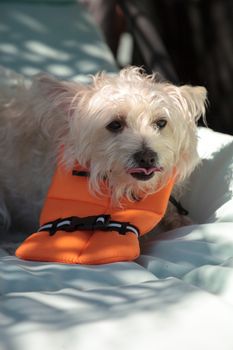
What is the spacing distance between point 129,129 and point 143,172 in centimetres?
14

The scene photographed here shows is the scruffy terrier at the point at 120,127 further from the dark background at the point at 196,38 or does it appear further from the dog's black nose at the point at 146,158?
the dark background at the point at 196,38

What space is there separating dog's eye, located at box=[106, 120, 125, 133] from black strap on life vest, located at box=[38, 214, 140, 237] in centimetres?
26

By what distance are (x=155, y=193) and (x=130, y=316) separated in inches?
28.0

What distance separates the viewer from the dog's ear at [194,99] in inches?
84.1

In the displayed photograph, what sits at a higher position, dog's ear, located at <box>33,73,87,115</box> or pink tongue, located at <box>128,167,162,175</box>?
dog's ear, located at <box>33,73,87,115</box>

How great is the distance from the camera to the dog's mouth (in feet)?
6.53

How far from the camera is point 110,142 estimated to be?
80.3 inches

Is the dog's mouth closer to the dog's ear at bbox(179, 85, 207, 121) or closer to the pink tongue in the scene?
the pink tongue

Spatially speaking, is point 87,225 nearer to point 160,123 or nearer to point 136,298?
point 160,123

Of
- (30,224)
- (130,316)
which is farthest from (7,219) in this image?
(130,316)

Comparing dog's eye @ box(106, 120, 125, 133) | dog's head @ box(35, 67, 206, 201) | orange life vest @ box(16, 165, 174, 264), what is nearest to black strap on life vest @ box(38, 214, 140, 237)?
orange life vest @ box(16, 165, 174, 264)

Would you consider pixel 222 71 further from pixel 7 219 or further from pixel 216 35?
pixel 7 219

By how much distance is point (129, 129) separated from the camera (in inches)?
80.1

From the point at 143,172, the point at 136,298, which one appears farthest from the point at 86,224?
the point at 136,298
